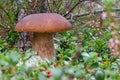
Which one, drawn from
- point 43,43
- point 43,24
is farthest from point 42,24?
point 43,43

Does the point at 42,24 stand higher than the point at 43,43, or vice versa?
the point at 42,24

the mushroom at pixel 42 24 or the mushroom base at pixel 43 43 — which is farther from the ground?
the mushroom at pixel 42 24

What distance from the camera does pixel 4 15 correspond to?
348 centimetres

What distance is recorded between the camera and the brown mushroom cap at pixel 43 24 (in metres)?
2.95

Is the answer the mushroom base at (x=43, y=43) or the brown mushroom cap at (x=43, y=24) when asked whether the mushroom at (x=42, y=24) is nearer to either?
the brown mushroom cap at (x=43, y=24)

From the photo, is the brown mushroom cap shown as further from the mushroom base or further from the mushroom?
the mushroom base

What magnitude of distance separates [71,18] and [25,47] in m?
0.67

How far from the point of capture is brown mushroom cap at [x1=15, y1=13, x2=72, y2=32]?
2949 millimetres

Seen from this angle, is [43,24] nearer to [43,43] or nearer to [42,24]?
[42,24]

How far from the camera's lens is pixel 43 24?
9.69 ft

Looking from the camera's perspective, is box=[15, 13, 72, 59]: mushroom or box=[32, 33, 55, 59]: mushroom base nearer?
box=[15, 13, 72, 59]: mushroom

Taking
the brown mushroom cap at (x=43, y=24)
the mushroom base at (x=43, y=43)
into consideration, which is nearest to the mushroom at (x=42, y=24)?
the brown mushroom cap at (x=43, y=24)

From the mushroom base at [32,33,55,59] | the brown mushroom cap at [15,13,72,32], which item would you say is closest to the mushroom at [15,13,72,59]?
the brown mushroom cap at [15,13,72,32]

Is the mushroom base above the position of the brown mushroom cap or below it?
below
